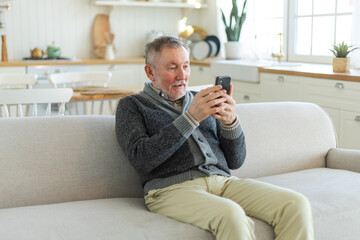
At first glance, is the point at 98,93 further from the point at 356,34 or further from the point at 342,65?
the point at 356,34

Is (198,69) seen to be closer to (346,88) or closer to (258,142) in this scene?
(346,88)

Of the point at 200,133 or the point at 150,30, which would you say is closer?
the point at 200,133

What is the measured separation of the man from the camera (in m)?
1.79

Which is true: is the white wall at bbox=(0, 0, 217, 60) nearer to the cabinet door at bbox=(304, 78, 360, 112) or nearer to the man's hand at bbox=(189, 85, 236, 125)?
the cabinet door at bbox=(304, 78, 360, 112)

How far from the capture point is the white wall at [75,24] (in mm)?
5582

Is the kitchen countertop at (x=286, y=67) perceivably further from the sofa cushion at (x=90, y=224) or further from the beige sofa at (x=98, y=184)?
the sofa cushion at (x=90, y=224)

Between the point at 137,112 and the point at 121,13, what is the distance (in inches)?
165

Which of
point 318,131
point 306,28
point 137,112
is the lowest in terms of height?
point 318,131

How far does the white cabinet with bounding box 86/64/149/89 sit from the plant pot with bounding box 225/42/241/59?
98cm

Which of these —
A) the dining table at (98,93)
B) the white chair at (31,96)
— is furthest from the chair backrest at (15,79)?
the white chair at (31,96)

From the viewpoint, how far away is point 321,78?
381cm

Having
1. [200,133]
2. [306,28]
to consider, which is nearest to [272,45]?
[306,28]

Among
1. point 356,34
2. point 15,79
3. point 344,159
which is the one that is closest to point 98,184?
point 344,159

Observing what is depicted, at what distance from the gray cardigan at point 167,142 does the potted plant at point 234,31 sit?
331 cm
